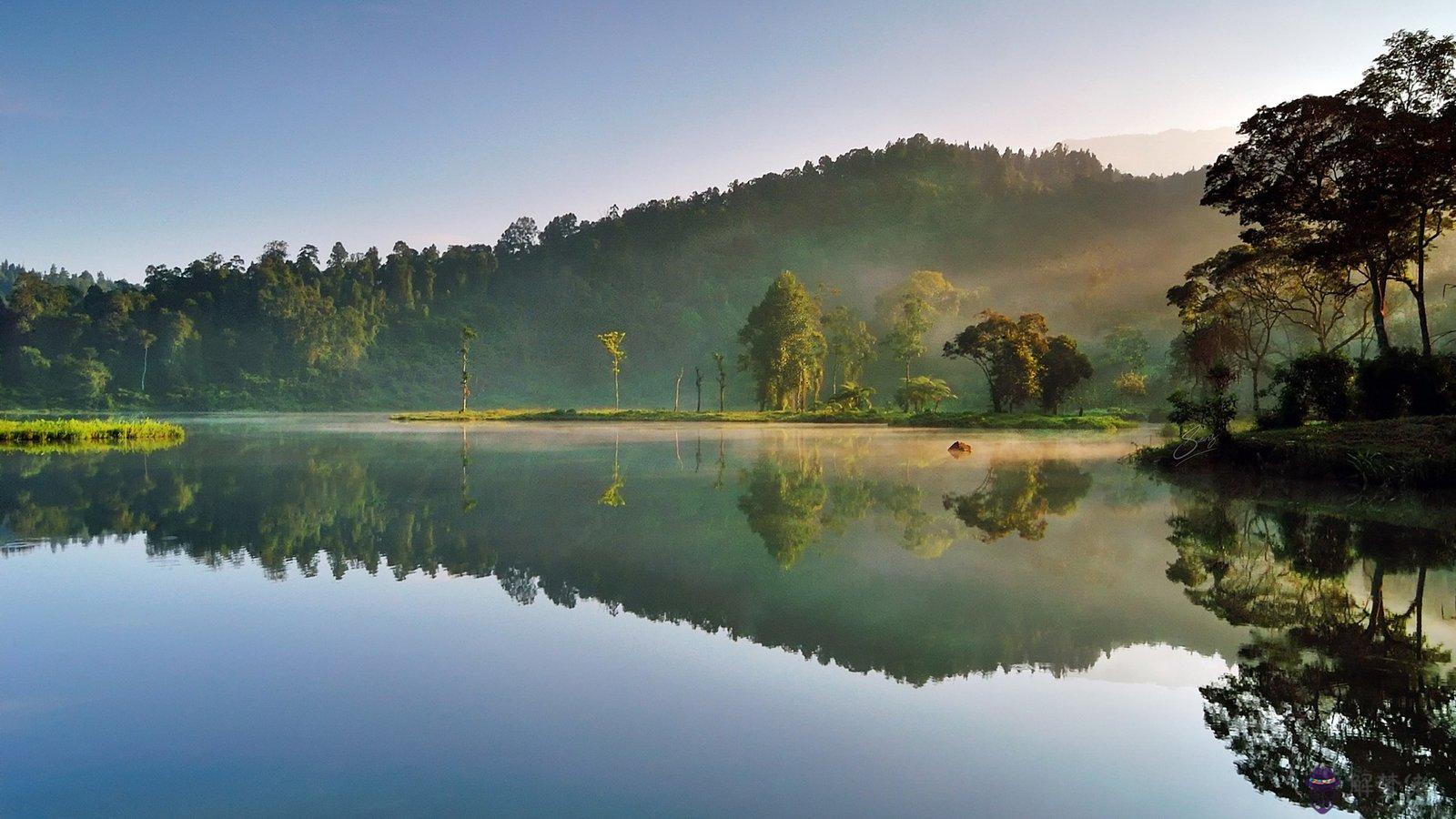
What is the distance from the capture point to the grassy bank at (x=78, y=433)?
1337 inches

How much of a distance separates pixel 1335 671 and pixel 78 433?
1704 inches

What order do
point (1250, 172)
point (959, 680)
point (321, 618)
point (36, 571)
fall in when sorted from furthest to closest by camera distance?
point (1250, 172), point (36, 571), point (321, 618), point (959, 680)

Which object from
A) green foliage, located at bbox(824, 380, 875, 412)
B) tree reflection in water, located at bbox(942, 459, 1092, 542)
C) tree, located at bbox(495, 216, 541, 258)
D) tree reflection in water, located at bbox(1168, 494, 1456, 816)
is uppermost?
tree, located at bbox(495, 216, 541, 258)

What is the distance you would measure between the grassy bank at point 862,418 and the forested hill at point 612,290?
2212 inches

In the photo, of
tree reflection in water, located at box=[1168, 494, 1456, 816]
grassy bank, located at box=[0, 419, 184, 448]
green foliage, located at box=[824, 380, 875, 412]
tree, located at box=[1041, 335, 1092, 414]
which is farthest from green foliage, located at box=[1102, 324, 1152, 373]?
tree reflection in water, located at box=[1168, 494, 1456, 816]

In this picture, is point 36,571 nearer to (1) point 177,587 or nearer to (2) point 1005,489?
(1) point 177,587

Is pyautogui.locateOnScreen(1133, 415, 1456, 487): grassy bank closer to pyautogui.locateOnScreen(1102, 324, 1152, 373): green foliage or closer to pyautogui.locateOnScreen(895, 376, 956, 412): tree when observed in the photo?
pyautogui.locateOnScreen(895, 376, 956, 412): tree

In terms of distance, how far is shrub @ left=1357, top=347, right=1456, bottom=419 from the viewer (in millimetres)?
22141

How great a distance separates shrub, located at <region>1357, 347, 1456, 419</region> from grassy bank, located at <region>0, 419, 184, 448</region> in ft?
140

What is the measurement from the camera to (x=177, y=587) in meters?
9.30

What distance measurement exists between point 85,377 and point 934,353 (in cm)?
11299

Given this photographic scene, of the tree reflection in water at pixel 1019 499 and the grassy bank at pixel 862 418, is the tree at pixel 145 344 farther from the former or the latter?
the tree reflection in water at pixel 1019 499

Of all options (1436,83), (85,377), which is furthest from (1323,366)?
(85,377)

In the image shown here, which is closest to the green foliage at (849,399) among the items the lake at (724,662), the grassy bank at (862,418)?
the grassy bank at (862,418)
